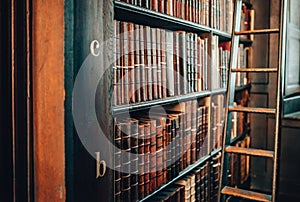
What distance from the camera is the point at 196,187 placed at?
2111 millimetres

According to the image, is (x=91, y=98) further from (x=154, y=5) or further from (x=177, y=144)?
(x=177, y=144)

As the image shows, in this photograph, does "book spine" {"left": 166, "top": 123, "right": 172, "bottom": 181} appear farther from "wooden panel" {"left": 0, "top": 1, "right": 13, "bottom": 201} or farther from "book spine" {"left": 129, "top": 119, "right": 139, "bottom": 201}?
"wooden panel" {"left": 0, "top": 1, "right": 13, "bottom": 201}

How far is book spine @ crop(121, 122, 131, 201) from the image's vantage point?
1450 mm

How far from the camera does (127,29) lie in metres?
1.44

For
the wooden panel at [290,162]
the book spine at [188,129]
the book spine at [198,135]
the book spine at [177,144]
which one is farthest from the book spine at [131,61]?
the wooden panel at [290,162]

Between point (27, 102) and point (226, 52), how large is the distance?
1.67m

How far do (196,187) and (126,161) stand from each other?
791 mm

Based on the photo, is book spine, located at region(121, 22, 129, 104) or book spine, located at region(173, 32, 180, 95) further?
book spine, located at region(173, 32, 180, 95)

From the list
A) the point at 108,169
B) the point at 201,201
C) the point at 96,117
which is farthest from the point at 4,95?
the point at 201,201

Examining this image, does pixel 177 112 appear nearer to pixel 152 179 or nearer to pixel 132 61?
pixel 152 179

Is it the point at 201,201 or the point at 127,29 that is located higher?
the point at 127,29

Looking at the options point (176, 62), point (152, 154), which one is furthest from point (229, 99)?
point (152, 154)

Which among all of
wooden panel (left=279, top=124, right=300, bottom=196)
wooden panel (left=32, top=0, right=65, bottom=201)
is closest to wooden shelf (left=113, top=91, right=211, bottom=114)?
wooden panel (left=32, top=0, right=65, bottom=201)

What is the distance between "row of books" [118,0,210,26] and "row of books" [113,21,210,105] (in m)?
0.09
